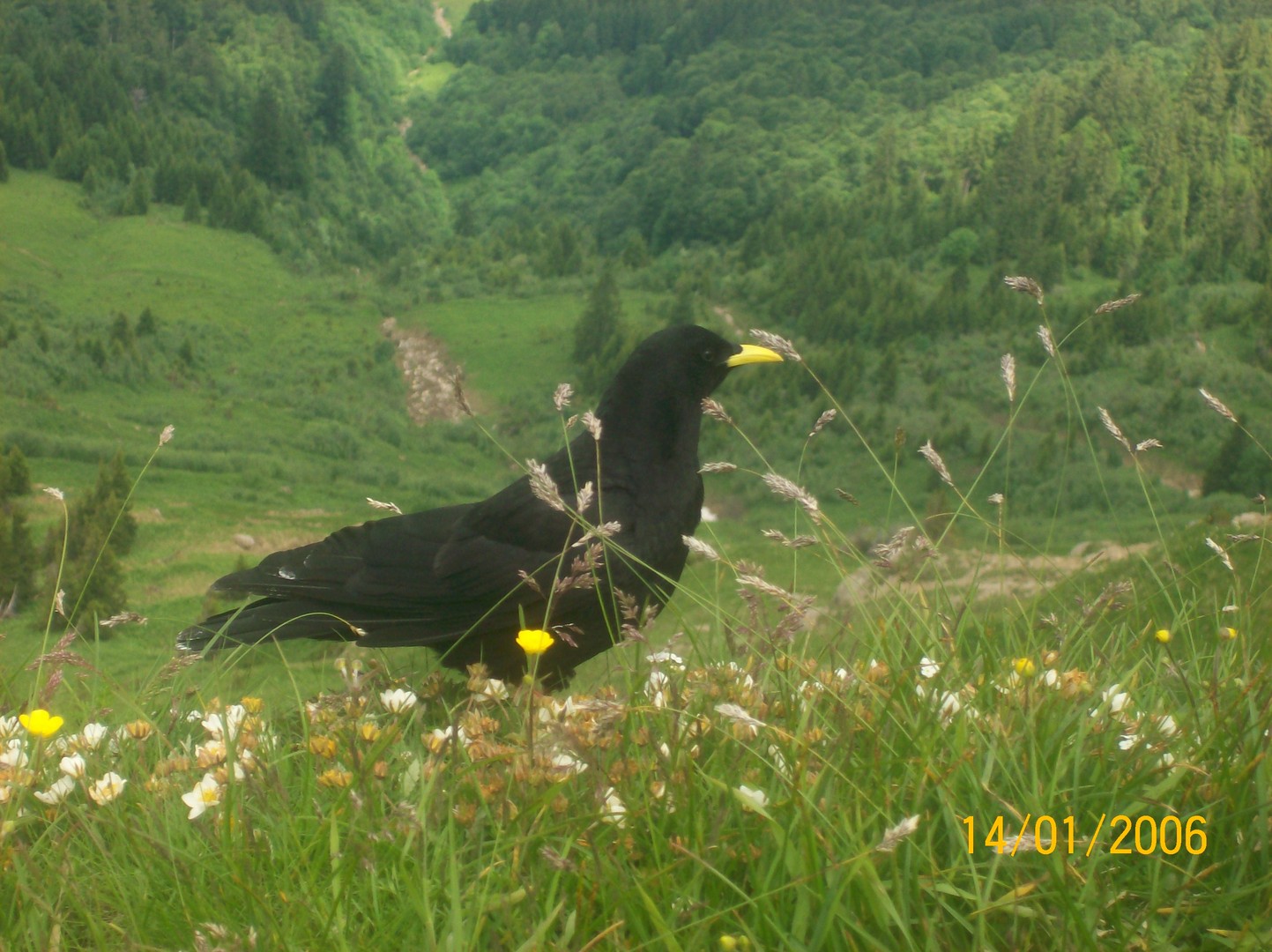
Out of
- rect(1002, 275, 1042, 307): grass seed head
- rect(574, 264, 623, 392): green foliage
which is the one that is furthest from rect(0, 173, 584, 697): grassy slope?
rect(1002, 275, 1042, 307): grass seed head

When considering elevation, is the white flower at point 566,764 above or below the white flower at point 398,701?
above

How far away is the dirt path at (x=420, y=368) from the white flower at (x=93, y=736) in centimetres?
2482

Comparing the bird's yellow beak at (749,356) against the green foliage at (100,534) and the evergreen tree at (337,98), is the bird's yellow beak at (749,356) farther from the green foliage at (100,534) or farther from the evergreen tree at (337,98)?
the evergreen tree at (337,98)

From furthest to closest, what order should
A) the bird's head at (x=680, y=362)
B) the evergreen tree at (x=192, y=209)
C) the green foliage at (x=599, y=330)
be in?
1. the evergreen tree at (x=192, y=209)
2. the green foliage at (x=599, y=330)
3. the bird's head at (x=680, y=362)

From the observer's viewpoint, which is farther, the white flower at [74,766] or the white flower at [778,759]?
the white flower at [74,766]

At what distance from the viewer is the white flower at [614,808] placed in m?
1.60

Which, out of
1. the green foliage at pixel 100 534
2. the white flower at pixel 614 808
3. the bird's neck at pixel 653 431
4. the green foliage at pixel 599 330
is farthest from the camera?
the green foliage at pixel 599 330

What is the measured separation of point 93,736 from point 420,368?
1057 inches

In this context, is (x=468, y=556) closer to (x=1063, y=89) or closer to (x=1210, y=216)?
(x=1210, y=216)

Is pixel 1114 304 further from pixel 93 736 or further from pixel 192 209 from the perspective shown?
pixel 192 209

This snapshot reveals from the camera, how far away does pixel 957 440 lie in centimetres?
2239

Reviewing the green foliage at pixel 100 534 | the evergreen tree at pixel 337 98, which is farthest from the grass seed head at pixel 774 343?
the evergreen tree at pixel 337 98

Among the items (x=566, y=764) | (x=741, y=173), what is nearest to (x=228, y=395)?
(x=741, y=173)

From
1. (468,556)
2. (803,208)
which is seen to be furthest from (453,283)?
(468,556)
